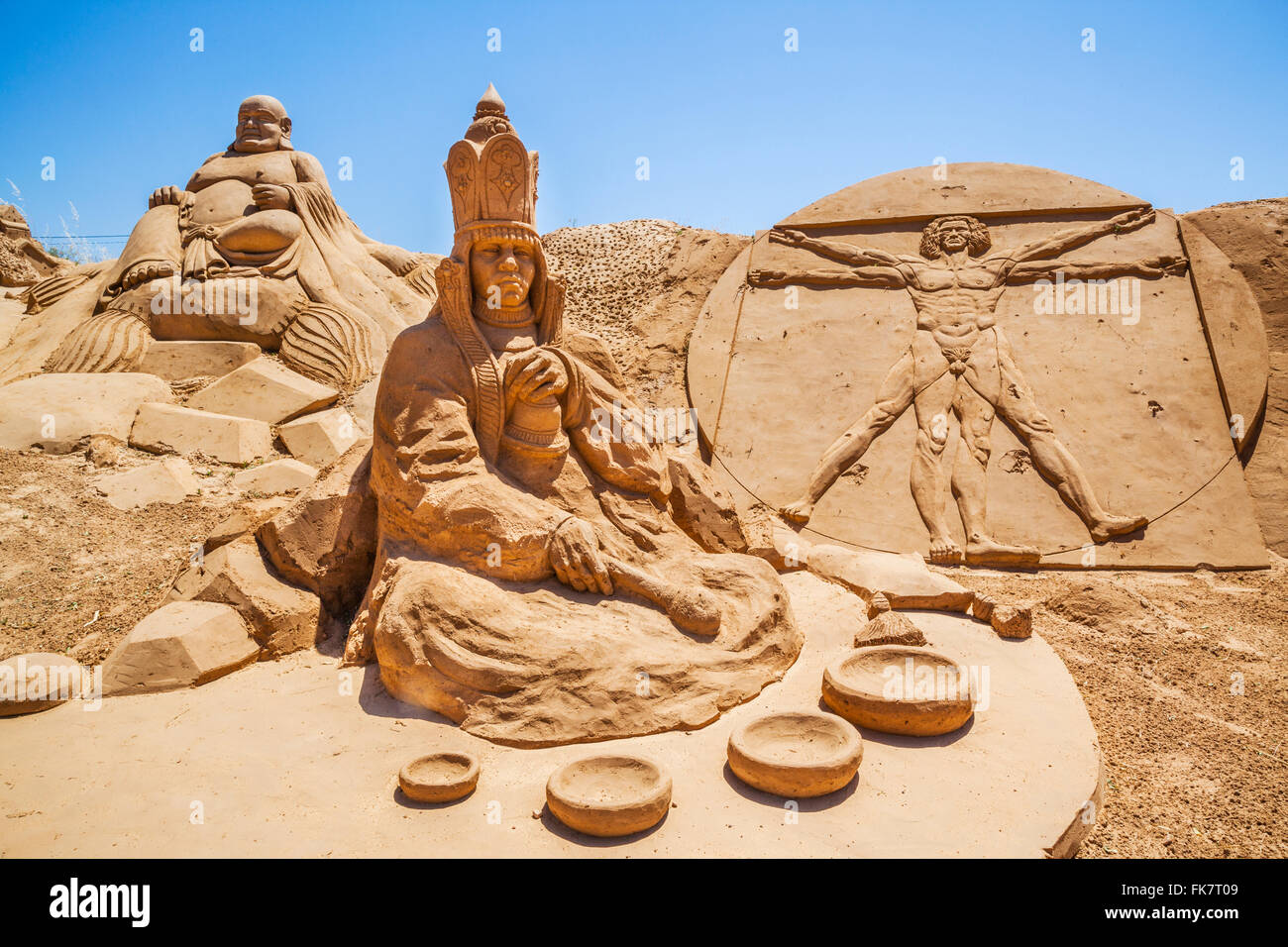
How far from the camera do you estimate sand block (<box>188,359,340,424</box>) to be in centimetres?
755

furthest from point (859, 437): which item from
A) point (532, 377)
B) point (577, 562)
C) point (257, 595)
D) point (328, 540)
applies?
point (257, 595)

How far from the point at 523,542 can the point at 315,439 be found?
13.2ft

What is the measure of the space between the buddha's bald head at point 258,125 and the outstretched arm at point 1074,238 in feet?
29.6

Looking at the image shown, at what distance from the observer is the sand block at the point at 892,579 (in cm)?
552

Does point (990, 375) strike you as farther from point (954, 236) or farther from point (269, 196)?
point (269, 196)

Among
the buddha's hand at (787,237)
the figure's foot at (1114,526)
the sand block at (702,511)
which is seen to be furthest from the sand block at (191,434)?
the figure's foot at (1114,526)

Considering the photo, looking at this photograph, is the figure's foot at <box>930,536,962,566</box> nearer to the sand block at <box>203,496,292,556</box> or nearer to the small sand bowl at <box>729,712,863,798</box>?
the small sand bowl at <box>729,712,863,798</box>

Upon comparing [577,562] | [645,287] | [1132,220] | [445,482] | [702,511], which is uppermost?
[1132,220]

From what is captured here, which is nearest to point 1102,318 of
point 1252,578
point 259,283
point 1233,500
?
point 1233,500

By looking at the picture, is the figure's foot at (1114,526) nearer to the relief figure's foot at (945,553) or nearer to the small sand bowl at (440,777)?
the relief figure's foot at (945,553)

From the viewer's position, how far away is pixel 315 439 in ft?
24.0

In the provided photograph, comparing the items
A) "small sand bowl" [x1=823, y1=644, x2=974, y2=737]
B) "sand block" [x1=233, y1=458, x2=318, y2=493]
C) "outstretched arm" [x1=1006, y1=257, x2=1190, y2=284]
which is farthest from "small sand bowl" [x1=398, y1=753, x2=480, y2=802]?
"outstretched arm" [x1=1006, y1=257, x2=1190, y2=284]

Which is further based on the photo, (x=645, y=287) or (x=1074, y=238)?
(x=645, y=287)

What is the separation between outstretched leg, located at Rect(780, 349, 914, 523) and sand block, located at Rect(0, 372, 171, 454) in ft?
20.7
